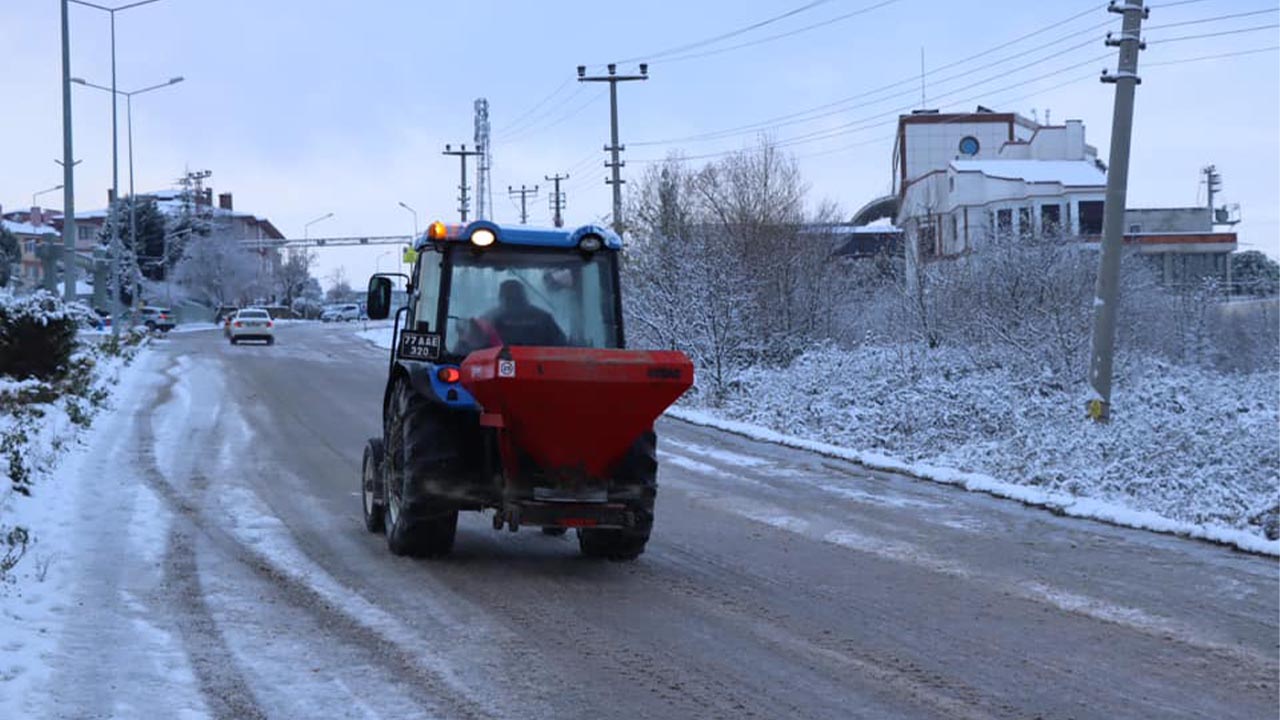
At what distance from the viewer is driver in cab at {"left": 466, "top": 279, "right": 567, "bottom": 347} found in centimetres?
1055

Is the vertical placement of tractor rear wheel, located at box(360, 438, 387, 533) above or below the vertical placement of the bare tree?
below

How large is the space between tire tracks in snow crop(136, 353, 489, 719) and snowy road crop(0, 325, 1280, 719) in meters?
0.03

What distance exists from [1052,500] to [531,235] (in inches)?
276

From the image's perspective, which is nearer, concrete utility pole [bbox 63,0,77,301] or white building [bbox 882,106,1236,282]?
concrete utility pole [bbox 63,0,77,301]

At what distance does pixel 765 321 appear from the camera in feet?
109

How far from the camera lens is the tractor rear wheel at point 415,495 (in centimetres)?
998

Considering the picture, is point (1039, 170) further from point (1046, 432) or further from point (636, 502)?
point (636, 502)

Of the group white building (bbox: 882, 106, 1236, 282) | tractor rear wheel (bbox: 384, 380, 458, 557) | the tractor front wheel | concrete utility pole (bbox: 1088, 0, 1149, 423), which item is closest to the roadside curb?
concrete utility pole (bbox: 1088, 0, 1149, 423)

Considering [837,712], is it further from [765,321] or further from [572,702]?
[765,321]

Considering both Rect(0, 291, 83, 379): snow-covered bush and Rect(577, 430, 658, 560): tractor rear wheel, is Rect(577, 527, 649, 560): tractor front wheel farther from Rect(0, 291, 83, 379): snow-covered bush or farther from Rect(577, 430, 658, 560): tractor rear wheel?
Rect(0, 291, 83, 379): snow-covered bush

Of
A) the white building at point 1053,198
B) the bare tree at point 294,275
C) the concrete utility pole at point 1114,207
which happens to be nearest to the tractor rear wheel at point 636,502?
the concrete utility pole at point 1114,207

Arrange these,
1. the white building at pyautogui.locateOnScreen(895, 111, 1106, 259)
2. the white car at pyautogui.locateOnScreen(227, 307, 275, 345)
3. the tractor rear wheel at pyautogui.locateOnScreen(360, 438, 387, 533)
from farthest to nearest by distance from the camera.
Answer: the white building at pyautogui.locateOnScreen(895, 111, 1106, 259), the white car at pyautogui.locateOnScreen(227, 307, 275, 345), the tractor rear wheel at pyautogui.locateOnScreen(360, 438, 387, 533)

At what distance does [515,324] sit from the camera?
10609 millimetres

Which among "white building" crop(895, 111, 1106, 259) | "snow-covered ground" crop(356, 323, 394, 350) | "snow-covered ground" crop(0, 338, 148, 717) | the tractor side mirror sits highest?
"white building" crop(895, 111, 1106, 259)
